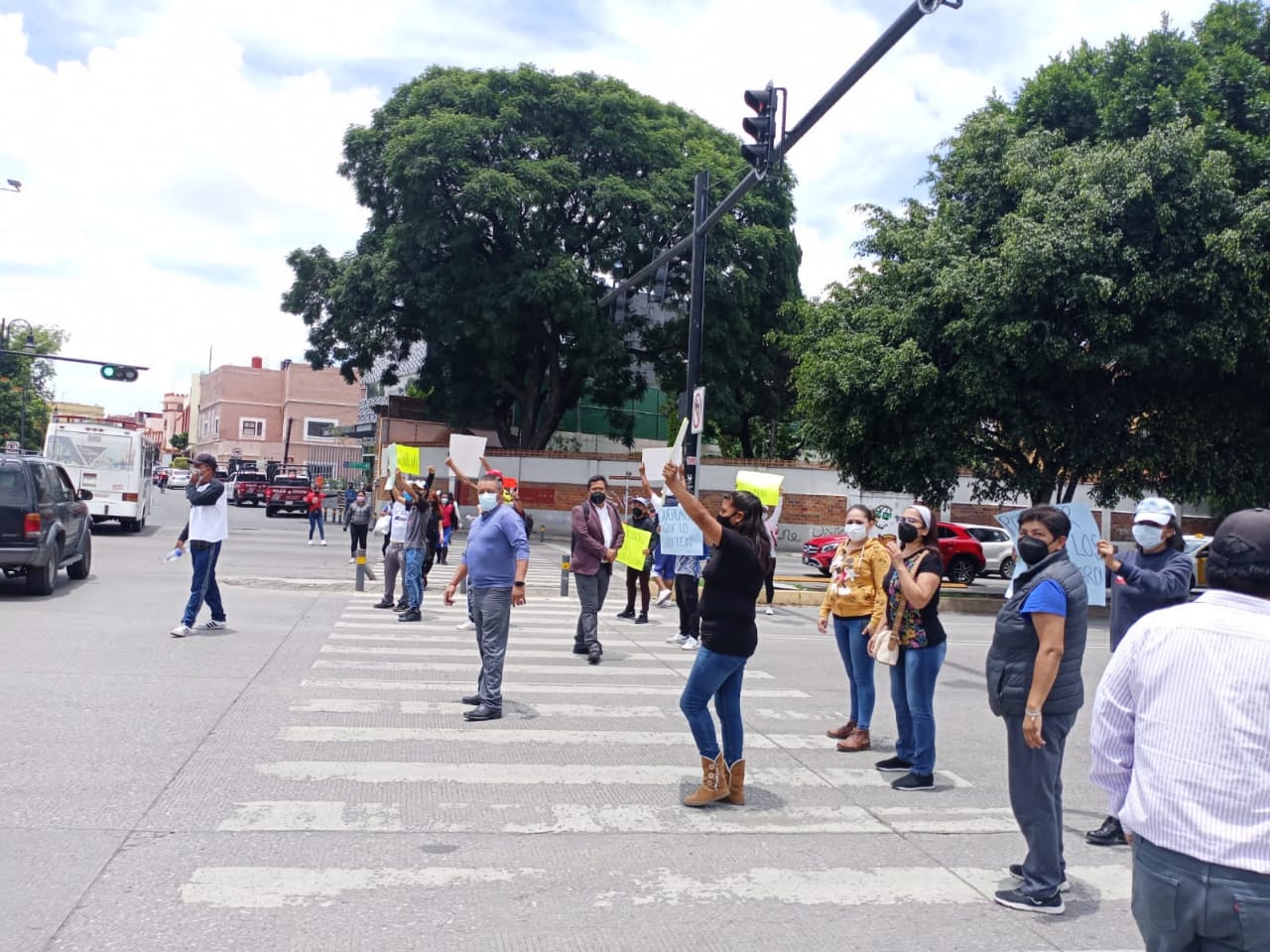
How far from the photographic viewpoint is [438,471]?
36312mm

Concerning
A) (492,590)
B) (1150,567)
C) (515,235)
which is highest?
(515,235)

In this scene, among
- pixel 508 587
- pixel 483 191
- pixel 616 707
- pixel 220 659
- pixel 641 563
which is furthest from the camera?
pixel 483 191

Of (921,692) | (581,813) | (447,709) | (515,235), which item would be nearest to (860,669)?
(921,692)

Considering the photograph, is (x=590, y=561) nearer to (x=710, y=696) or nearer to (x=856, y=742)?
(x=856, y=742)

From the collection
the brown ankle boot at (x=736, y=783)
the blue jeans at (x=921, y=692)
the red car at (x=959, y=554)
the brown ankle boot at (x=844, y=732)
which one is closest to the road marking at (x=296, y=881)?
the brown ankle boot at (x=736, y=783)

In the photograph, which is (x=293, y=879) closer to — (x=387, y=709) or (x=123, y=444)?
(x=387, y=709)

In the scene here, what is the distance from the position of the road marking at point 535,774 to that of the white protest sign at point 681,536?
13.6ft

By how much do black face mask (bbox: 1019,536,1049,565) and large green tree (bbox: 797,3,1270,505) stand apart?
13.7 m

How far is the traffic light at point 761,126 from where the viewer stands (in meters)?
11.3

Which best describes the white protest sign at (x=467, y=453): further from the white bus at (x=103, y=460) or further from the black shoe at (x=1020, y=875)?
the white bus at (x=103, y=460)

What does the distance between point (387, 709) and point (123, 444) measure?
22.2m

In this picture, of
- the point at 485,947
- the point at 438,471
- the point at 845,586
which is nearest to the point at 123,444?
the point at 438,471

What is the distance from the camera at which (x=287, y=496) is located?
146 feet

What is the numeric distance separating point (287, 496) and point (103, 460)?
1759 cm
